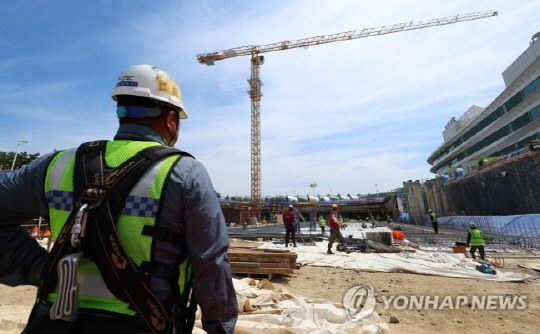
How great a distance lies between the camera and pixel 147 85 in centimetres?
144

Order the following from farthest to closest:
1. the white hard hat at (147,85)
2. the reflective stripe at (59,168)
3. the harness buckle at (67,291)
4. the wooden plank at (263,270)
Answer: the wooden plank at (263,270) < the white hard hat at (147,85) < the reflective stripe at (59,168) < the harness buckle at (67,291)

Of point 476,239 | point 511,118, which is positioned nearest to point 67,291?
point 476,239

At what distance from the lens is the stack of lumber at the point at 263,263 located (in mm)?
7328

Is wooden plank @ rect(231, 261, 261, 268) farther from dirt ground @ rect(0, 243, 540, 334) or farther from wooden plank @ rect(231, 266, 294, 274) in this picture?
dirt ground @ rect(0, 243, 540, 334)

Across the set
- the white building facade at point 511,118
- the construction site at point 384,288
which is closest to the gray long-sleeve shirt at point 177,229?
the construction site at point 384,288

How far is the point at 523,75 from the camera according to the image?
109ft

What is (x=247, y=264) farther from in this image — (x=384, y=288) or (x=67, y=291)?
(x=67, y=291)

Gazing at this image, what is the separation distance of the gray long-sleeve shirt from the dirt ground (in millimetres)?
2553

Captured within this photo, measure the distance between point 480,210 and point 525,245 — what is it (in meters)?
14.6

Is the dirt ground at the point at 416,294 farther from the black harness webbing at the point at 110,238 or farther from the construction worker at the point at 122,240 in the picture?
the black harness webbing at the point at 110,238

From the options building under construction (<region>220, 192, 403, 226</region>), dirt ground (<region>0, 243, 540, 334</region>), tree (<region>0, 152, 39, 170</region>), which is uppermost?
tree (<region>0, 152, 39, 170</region>)

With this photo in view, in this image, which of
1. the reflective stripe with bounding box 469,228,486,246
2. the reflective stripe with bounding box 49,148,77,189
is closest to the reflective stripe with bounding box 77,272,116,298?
the reflective stripe with bounding box 49,148,77,189

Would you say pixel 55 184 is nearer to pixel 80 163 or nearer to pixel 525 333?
pixel 80 163

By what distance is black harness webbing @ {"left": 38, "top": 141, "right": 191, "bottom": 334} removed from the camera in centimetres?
106
